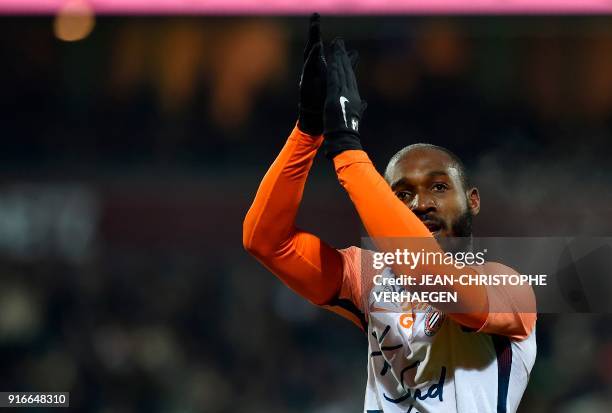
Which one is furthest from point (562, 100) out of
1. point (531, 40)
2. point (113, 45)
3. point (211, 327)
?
point (113, 45)

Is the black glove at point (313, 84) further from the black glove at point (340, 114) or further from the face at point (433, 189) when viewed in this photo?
the face at point (433, 189)

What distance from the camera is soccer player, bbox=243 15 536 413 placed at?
192 cm

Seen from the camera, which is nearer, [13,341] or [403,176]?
[403,176]

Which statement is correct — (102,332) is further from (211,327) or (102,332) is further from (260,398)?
(260,398)

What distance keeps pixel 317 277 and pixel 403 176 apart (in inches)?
12.8

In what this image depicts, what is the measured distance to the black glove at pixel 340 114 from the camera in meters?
1.90

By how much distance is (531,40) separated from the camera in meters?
6.14

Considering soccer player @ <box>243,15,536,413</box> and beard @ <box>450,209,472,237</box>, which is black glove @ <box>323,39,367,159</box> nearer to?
soccer player @ <box>243,15,536,413</box>

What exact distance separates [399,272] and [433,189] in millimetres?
303

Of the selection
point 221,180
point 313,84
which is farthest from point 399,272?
point 221,180

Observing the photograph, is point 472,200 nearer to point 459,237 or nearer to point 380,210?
point 459,237

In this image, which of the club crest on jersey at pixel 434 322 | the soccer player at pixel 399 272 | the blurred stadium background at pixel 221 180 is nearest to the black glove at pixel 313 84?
the soccer player at pixel 399 272

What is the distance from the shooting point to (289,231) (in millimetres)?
2088

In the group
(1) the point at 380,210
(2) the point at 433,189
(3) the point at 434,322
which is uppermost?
(2) the point at 433,189
